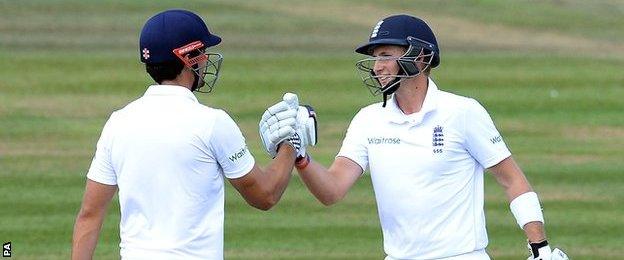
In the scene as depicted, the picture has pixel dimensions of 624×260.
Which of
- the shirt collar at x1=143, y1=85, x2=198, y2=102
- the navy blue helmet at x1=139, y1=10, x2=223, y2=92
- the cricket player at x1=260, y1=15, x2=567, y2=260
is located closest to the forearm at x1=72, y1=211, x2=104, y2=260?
the shirt collar at x1=143, y1=85, x2=198, y2=102

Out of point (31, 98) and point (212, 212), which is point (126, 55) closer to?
point (31, 98)

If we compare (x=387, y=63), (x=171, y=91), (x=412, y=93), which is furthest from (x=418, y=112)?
(x=171, y=91)

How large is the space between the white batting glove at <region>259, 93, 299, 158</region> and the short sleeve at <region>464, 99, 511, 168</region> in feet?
2.59

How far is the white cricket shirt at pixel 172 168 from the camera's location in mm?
5172

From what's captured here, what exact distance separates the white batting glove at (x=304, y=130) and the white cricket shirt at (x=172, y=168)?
51 centimetres

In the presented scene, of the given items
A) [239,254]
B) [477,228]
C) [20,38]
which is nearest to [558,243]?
[239,254]

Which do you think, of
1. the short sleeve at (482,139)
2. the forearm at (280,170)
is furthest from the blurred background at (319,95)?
the forearm at (280,170)

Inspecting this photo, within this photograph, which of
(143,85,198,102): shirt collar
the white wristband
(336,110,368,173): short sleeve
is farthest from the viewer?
(336,110,368,173): short sleeve

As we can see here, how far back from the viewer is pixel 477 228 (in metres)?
5.98

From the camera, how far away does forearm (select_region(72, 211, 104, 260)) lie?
538 cm

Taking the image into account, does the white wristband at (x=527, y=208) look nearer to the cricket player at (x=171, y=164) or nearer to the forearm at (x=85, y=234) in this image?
the cricket player at (x=171, y=164)

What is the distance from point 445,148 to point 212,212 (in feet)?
3.95

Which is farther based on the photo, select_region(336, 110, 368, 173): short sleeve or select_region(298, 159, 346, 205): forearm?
select_region(336, 110, 368, 173): short sleeve

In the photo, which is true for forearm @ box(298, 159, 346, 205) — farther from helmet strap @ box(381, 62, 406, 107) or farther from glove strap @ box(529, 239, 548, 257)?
glove strap @ box(529, 239, 548, 257)
